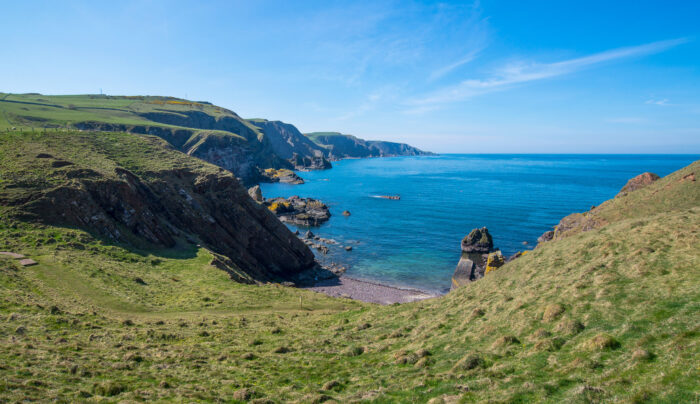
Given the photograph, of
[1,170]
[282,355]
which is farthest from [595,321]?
[1,170]

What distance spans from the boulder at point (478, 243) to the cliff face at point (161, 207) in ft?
109

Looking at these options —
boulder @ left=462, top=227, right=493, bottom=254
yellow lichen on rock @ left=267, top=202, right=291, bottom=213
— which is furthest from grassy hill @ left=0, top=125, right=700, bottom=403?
yellow lichen on rock @ left=267, top=202, right=291, bottom=213

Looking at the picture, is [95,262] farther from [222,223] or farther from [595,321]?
[595,321]

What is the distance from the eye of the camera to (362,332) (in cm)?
2588

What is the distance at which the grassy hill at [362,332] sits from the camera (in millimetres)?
13000

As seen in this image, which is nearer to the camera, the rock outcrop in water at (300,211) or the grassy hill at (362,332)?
the grassy hill at (362,332)

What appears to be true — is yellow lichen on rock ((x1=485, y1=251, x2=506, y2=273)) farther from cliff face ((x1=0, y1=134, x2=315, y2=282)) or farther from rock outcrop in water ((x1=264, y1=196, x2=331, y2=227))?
rock outcrop in water ((x1=264, y1=196, x2=331, y2=227))

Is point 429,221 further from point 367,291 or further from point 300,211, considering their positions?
point 367,291

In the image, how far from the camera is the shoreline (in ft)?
167

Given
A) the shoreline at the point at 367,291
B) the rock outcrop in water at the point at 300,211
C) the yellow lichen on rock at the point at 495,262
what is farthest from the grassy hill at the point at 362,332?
the rock outcrop in water at the point at 300,211

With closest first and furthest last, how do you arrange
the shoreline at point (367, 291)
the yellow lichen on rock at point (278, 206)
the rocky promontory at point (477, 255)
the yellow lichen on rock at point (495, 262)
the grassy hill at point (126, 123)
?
the shoreline at point (367, 291) → the yellow lichen on rock at point (495, 262) → the rocky promontory at point (477, 255) → the yellow lichen on rock at point (278, 206) → the grassy hill at point (126, 123)

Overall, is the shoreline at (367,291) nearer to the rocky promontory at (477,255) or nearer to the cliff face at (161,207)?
the cliff face at (161,207)

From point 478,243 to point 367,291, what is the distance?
30.0 meters

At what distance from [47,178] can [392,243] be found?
62.3m
